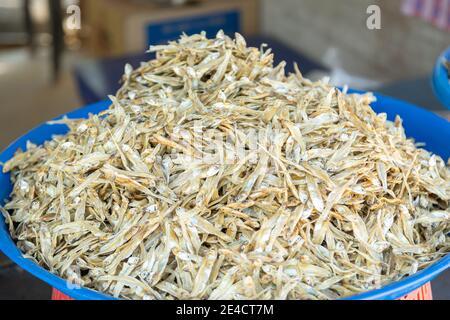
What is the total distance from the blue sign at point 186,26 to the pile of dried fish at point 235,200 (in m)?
2.52

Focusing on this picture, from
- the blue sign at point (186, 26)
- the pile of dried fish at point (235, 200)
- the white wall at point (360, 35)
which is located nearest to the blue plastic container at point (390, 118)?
the pile of dried fish at point (235, 200)

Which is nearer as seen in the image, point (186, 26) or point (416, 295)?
point (416, 295)

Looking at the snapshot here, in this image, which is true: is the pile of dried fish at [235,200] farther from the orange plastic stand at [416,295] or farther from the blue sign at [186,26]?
the blue sign at [186,26]

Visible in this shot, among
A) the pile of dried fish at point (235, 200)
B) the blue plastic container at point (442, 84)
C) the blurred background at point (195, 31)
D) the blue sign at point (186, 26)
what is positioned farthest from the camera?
the blue sign at point (186, 26)

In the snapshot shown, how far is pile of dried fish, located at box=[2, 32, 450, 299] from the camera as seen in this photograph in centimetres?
78

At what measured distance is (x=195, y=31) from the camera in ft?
11.5

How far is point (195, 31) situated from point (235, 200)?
9.15 feet

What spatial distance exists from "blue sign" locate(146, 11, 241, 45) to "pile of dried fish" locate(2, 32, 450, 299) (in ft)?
8.25

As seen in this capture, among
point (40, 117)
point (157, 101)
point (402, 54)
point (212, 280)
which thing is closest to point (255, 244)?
point (212, 280)

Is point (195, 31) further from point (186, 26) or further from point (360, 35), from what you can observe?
point (360, 35)

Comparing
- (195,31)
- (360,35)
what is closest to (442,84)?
(360,35)

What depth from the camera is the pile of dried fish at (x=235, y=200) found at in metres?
0.78
